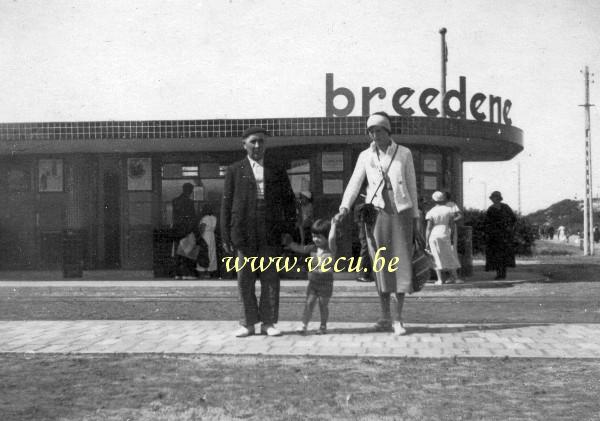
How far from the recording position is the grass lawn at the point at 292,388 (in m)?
4.86

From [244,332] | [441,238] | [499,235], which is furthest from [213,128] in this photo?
[244,332]

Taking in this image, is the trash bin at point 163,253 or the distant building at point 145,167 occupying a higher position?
the distant building at point 145,167

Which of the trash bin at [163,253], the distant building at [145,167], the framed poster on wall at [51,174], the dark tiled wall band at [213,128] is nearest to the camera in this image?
the dark tiled wall band at [213,128]

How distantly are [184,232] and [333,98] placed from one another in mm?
4068

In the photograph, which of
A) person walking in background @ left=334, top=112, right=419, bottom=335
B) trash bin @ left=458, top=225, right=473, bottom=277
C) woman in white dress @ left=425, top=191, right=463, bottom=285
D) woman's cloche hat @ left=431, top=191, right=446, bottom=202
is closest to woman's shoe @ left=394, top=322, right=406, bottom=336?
person walking in background @ left=334, top=112, right=419, bottom=335

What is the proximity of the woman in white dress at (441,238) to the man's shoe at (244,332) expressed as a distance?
848 centimetres

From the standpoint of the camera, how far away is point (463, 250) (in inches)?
717

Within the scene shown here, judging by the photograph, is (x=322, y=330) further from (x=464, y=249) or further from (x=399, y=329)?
(x=464, y=249)

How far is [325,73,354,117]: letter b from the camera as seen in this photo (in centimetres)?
1794

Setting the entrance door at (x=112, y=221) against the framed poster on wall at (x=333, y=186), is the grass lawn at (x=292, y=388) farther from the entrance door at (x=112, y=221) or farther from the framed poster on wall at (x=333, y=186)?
the entrance door at (x=112, y=221)

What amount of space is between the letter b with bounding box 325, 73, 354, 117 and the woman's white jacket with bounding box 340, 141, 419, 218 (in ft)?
32.1

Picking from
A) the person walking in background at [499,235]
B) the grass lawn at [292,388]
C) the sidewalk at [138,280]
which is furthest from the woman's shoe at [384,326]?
the person walking in background at [499,235]

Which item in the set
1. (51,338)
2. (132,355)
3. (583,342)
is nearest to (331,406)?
(132,355)

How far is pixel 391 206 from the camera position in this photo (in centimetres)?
803
